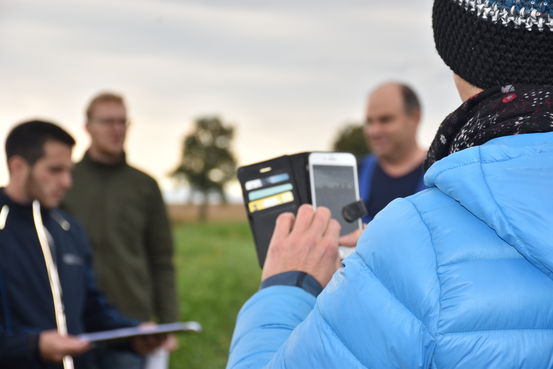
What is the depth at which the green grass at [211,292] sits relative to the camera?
12.6 metres

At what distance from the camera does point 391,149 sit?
19.6 feet

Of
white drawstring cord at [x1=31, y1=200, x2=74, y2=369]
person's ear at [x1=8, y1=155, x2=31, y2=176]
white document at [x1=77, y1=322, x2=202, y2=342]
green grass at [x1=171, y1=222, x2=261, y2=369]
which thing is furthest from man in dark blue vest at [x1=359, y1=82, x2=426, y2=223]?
green grass at [x1=171, y1=222, x2=261, y2=369]

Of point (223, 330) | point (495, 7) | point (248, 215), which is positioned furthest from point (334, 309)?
point (223, 330)

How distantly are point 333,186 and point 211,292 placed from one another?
1792cm

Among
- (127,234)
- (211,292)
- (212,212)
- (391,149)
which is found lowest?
(212,212)

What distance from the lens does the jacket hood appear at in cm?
121

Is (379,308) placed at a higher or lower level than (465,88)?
lower

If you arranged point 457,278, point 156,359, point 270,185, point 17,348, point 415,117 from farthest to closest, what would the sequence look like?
1. point 415,117
2. point 156,359
3. point 17,348
4. point 270,185
5. point 457,278

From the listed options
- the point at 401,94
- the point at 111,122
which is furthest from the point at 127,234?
the point at 401,94

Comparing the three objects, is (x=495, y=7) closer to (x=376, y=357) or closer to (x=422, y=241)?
(x=422, y=241)

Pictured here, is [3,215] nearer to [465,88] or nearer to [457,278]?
[465,88]

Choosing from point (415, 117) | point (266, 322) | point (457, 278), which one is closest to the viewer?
point (457, 278)

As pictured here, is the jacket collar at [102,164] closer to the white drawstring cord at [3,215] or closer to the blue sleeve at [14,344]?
the white drawstring cord at [3,215]

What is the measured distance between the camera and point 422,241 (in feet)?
4.10
